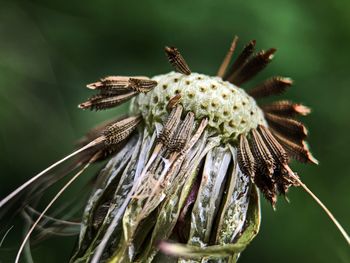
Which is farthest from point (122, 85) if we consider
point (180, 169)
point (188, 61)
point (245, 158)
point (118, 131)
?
point (188, 61)

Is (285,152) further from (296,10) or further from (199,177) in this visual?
(296,10)

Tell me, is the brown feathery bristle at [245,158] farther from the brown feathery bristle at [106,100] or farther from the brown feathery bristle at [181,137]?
the brown feathery bristle at [106,100]

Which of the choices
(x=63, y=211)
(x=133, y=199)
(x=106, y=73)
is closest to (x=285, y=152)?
(x=133, y=199)

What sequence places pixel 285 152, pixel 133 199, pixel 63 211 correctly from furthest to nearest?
pixel 63 211
pixel 285 152
pixel 133 199

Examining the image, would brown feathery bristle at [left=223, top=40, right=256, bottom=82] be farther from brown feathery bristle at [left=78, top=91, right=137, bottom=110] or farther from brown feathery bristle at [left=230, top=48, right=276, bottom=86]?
brown feathery bristle at [left=78, top=91, right=137, bottom=110]

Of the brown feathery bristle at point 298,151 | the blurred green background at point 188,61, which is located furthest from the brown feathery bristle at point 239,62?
the blurred green background at point 188,61
